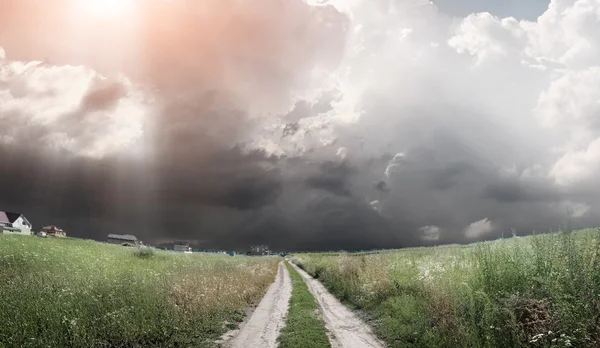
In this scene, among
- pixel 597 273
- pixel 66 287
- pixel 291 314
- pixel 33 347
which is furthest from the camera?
pixel 291 314

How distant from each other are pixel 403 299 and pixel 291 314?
6305 millimetres

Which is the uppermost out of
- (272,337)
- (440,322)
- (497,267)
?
(497,267)

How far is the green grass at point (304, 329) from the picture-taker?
15.3 meters

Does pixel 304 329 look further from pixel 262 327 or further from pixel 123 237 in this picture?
pixel 123 237

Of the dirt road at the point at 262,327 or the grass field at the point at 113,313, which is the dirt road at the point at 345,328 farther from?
the grass field at the point at 113,313

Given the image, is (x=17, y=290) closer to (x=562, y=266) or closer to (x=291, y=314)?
(x=291, y=314)

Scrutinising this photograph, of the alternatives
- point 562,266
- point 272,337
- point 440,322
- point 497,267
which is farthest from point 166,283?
point 562,266

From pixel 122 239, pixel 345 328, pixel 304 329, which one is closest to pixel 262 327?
pixel 304 329

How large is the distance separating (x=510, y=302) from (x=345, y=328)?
340 inches

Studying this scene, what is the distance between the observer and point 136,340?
1553cm

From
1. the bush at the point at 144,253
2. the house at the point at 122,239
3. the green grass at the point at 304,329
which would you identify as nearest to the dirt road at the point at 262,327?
the green grass at the point at 304,329

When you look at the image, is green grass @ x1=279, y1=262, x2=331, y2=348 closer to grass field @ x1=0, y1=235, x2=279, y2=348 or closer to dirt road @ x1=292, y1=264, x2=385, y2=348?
dirt road @ x1=292, y1=264, x2=385, y2=348

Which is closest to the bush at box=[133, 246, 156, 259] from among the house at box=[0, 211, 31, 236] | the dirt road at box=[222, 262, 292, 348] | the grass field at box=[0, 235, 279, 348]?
the grass field at box=[0, 235, 279, 348]

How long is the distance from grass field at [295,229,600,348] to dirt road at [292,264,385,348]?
65cm
